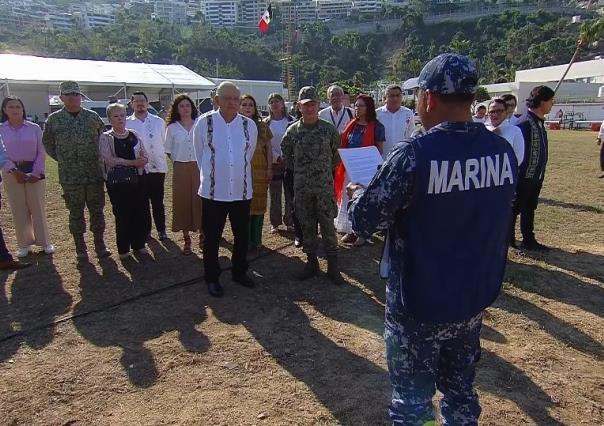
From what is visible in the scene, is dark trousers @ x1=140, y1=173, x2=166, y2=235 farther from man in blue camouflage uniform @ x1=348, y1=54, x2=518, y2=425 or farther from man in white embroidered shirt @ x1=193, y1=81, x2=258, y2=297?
man in blue camouflage uniform @ x1=348, y1=54, x2=518, y2=425

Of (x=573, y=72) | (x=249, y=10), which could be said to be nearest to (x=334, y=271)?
(x=573, y=72)

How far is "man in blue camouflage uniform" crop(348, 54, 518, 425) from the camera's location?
171cm

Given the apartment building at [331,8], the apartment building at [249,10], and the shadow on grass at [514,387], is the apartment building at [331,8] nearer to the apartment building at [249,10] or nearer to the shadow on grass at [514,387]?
the apartment building at [249,10]

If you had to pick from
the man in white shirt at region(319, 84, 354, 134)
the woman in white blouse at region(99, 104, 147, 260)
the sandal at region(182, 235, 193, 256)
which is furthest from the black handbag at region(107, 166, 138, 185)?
the man in white shirt at region(319, 84, 354, 134)

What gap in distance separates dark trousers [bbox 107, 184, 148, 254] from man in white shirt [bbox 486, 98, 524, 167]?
13.3 feet

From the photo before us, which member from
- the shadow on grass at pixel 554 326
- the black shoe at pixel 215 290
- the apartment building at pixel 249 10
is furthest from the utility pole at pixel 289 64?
the apartment building at pixel 249 10

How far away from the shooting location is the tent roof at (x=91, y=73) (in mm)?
23567

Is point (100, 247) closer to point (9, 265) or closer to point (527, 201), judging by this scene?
point (9, 265)

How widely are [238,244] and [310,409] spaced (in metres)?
2.05

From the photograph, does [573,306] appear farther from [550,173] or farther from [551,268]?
[550,173]

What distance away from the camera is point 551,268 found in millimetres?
5168

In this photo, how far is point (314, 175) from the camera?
4.57 m

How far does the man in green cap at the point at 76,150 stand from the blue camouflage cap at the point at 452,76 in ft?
14.1

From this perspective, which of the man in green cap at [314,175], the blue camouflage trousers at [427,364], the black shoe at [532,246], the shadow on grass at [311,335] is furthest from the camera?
the black shoe at [532,246]
